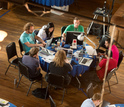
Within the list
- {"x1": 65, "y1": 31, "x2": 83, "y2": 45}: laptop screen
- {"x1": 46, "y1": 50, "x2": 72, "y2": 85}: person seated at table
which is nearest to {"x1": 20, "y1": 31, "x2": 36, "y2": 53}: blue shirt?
{"x1": 65, "y1": 31, "x2": 83, "y2": 45}: laptop screen

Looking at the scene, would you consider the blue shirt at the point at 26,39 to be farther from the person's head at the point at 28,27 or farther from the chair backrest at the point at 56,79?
the chair backrest at the point at 56,79

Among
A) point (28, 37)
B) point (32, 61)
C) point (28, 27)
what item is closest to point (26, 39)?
point (28, 37)

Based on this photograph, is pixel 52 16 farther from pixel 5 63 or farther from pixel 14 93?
pixel 14 93

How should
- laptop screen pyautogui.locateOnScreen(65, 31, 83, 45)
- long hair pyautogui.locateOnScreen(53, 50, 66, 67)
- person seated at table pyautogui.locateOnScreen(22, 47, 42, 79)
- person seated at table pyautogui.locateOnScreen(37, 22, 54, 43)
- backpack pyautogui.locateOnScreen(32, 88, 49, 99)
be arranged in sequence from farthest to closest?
person seated at table pyautogui.locateOnScreen(37, 22, 54, 43) → laptop screen pyautogui.locateOnScreen(65, 31, 83, 45) → backpack pyautogui.locateOnScreen(32, 88, 49, 99) → person seated at table pyautogui.locateOnScreen(22, 47, 42, 79) → long hair pyautogui.locateOnScreen(53, 50, 66, 67)

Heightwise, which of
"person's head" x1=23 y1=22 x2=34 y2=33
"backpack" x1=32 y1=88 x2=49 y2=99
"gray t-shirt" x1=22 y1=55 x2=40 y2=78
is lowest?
"backpack" x1=32 y1=88 x2=49 y2=99

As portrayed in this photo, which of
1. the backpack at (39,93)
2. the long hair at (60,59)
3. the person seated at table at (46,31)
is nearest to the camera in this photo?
the long hair at (60,59)

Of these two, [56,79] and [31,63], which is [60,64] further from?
[31,63]

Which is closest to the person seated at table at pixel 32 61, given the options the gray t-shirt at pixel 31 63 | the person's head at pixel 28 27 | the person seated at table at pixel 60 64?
the gray t-shirt at pixel 31 63

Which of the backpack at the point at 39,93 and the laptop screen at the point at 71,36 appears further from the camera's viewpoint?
the laptop screen at the point at 71,36

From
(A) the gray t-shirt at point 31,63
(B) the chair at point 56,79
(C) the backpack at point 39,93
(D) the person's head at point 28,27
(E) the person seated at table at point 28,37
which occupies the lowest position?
(C) the backpack at point 39,93

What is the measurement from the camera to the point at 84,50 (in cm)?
486

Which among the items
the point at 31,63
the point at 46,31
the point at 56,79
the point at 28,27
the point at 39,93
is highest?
the point at 28,27

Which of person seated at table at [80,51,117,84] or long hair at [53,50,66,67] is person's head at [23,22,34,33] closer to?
long hair at [53,50,66,67]

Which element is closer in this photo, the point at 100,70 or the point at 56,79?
the point at 56,79
